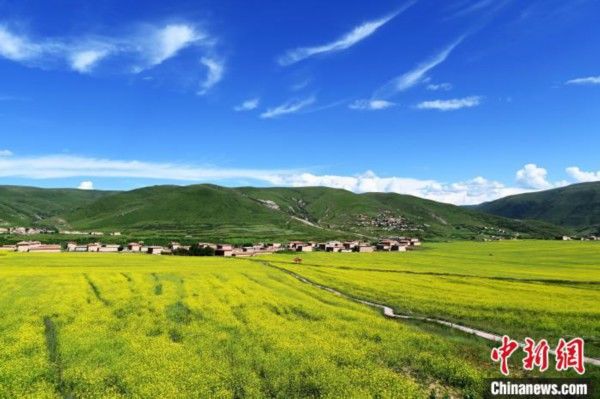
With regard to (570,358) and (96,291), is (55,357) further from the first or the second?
(570,358)

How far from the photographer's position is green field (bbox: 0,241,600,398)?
998 inches

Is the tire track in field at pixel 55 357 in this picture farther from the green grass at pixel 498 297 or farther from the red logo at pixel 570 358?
the green grass at pixel 498 297

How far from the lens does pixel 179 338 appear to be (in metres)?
34.9

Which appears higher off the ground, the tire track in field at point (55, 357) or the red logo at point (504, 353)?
the red logo at point (504, 353)

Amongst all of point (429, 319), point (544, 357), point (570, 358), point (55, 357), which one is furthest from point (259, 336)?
point (570, 358)

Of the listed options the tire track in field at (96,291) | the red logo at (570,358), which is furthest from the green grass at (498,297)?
the tire track in field at (96,291)

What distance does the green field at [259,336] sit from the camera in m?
25.3

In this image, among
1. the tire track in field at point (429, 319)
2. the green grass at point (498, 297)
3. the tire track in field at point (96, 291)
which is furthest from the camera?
the tire track in field at point (96, 291)

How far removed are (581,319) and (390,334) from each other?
17446mm

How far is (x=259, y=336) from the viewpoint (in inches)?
1366

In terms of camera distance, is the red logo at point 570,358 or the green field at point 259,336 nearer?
the green field at point 259,336

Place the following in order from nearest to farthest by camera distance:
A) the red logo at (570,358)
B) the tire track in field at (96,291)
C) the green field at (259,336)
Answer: the green field at (259,336)
the red logo at (570,358)
the tire track in field at (96,291)

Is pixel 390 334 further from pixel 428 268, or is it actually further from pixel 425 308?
pixel 428 268

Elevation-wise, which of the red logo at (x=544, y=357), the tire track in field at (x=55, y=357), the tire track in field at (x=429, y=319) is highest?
the red logo at (x=544, y=357)
